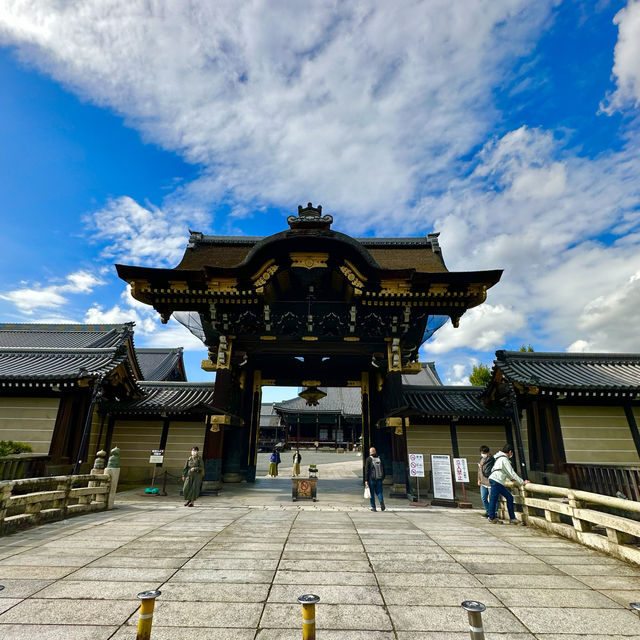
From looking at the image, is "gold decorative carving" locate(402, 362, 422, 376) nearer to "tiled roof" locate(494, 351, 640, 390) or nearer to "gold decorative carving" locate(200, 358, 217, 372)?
"tiled roof" locate(494, 351, 640, 390)

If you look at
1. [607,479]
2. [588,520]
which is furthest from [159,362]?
[588,520]

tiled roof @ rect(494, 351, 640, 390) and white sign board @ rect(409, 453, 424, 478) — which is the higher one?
tiled roof @ rect(494, 351, 640, 390)

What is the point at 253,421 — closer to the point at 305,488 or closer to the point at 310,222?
the point at 305,488

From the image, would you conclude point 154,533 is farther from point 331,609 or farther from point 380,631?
point 380,631

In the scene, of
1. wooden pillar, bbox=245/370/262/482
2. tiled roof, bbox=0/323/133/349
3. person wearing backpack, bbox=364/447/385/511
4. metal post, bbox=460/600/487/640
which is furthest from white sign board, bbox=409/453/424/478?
tiled roof, bbox=0/323/133/349

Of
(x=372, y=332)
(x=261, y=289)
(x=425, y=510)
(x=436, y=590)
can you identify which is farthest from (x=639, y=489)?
(x=261, y=289)

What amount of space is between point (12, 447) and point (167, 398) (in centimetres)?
544

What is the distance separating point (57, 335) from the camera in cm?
2006

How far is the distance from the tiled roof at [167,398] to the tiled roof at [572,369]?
11385mm

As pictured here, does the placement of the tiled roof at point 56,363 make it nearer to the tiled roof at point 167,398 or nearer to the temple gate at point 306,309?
the tiled roof at point 167,398

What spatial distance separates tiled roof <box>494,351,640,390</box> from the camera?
38.5ft

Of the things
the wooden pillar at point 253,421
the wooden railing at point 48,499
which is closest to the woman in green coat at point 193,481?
the wooden railing at point 48,499

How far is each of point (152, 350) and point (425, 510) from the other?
24.6 meters

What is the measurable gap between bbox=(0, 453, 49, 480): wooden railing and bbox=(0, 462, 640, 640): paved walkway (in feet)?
14.6
